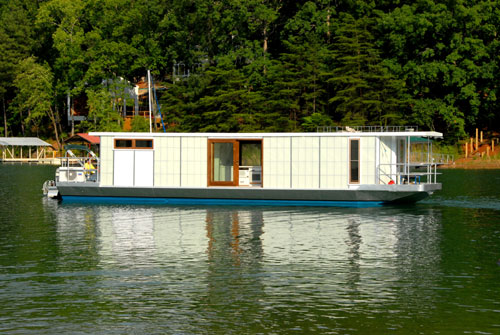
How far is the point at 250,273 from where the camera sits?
21219 millimetres

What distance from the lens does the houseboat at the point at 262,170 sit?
131ft

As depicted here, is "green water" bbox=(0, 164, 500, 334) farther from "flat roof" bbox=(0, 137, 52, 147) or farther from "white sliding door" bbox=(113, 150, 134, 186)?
"flat roof" bbox=(0, 137, 52, 147)

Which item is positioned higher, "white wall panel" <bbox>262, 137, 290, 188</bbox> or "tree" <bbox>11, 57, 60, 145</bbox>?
"tree" <bbox>11, 57, 60, 145</bbox>

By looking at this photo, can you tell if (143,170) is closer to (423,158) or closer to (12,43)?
(423,158)

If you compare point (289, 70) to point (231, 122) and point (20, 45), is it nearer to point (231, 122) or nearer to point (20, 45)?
point (231, 122)

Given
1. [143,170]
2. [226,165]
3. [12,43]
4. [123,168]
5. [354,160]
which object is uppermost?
[12,43]

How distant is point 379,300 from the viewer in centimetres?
1803

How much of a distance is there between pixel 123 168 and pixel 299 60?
45835 mm

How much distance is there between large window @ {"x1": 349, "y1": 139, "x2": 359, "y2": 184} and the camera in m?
40.2

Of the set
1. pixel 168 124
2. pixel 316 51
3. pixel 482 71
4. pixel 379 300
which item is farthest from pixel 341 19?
pixel 379 300

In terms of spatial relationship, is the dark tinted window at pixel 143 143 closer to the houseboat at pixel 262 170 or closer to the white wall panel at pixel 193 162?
the houseboat at pixel 262 170

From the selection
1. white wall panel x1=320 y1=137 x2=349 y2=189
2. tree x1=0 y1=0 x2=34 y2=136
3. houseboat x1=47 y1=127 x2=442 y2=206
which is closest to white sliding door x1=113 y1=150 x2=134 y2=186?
houseboat x1=47 y1=127 x2=442 y2=206

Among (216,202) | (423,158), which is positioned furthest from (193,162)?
(423,158)

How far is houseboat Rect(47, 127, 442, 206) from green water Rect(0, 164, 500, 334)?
3.35m
